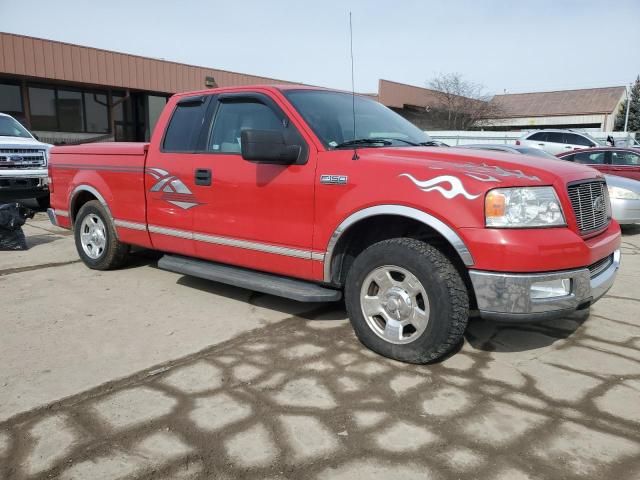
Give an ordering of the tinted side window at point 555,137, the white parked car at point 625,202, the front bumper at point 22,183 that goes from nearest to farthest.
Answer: the white parked car at point 625,202 < the front bumper at point 22,183 < the tinted side window at point 555,137

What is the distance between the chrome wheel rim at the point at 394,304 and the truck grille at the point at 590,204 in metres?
1.09

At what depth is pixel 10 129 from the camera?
10.9m

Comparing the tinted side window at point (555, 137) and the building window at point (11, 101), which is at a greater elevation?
the building window at point (11, 101)

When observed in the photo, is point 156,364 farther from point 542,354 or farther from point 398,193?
point 542,354

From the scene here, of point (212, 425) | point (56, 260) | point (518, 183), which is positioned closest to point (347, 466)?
point (212, 425)

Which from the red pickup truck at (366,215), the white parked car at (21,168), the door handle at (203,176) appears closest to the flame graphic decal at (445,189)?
the red pickup truck at (366,215)

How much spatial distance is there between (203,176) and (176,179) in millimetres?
379

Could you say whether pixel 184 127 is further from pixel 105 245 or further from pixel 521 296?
pixel 521 296

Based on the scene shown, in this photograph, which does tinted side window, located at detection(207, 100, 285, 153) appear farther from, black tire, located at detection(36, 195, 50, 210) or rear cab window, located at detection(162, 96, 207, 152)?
black tire, located at detection(36, 195, 50, 210)

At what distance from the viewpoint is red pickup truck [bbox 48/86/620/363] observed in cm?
305

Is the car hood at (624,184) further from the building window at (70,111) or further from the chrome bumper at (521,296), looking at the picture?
the building window at (70,111)

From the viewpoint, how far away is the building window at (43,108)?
2030 centimetres

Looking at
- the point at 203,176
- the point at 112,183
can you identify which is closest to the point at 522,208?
the point at 203,176

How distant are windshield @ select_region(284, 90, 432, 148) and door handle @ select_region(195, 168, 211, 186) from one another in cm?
92
